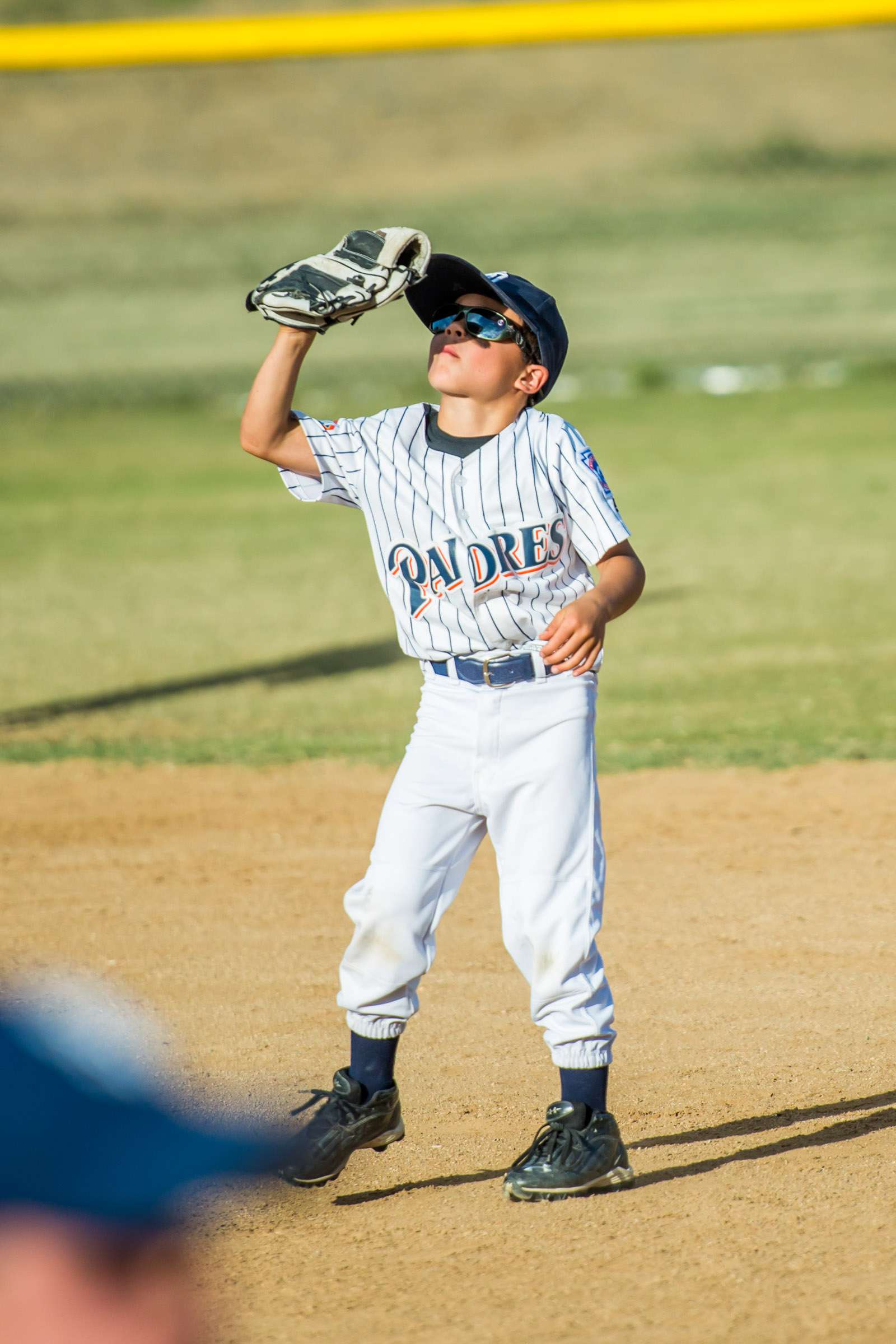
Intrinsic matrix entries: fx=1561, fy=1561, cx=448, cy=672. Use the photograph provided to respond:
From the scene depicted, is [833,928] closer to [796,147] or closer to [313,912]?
[313,912]

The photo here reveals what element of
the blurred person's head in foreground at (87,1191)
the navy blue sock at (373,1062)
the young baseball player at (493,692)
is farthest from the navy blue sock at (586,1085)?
the blurred person's head in foreground at (87,1191)

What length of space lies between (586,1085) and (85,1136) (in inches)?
82.0

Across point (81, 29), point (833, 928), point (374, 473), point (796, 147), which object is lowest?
point (833, 928)

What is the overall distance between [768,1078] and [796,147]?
125 feet

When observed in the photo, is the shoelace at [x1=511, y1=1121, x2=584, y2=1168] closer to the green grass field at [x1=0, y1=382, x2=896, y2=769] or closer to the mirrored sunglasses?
the mirrored sunglasses

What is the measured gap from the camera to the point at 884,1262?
2.53m

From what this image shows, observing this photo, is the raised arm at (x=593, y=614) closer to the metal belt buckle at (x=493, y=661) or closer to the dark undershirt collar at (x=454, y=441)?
the metal belt buckle at (x=493, y=661)

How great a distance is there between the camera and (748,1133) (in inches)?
125

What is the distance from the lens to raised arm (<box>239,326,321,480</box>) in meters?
2.93

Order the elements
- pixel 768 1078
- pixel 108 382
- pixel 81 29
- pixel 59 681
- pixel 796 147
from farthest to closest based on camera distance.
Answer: pixel 796 147 → pixel 108 382 → pixel 59 681 → pixel 81 29 → pixel 768 1078

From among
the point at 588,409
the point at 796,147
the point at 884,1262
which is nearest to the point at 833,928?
the point at 884,1262

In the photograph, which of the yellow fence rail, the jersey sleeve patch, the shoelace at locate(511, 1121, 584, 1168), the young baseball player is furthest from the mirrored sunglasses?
the yellow fence rail

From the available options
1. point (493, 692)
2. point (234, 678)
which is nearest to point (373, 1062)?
point (493, 692)

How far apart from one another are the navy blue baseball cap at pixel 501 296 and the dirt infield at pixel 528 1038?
1.53 m
